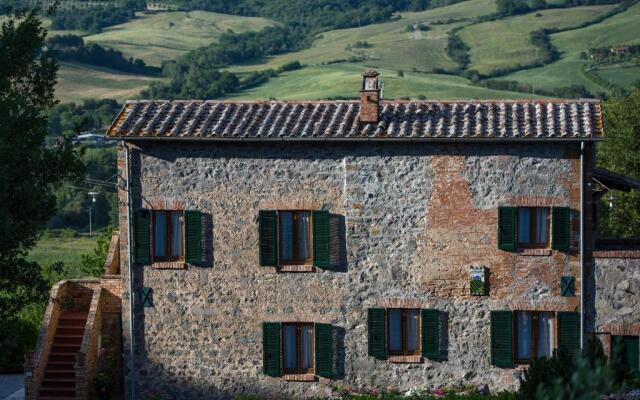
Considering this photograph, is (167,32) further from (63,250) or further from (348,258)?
(348,258)

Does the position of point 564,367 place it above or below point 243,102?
below

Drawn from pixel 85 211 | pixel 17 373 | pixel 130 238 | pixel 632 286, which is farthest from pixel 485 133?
pixel 85 211

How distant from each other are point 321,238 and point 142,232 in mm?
3798

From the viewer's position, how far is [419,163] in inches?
1032

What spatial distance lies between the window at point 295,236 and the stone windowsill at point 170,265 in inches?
82.6

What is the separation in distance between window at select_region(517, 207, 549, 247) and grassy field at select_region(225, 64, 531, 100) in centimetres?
6256

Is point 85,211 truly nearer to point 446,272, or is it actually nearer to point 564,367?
point 446,272

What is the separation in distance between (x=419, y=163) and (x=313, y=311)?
12.4 feet

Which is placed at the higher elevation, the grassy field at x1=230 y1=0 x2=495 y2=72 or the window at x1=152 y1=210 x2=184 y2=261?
the grassy field at x1=230 y1=0 x2=495 y2=72

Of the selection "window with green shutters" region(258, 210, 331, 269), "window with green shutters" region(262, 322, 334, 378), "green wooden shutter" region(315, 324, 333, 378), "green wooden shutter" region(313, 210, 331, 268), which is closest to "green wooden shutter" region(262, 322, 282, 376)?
"window with green shutters" region(262, 322, 334, 378)

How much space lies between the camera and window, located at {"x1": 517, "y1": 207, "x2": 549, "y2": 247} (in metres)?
26.2

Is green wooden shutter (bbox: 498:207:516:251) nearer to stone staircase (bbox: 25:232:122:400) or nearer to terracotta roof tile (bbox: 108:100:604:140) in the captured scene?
terracotta roof tile (bbox: 108:100:604:140)

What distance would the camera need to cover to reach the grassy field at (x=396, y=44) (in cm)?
11900

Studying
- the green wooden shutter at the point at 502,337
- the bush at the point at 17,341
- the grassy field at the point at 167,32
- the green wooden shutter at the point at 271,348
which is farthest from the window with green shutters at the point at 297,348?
the grassy field at the point at 167,32
